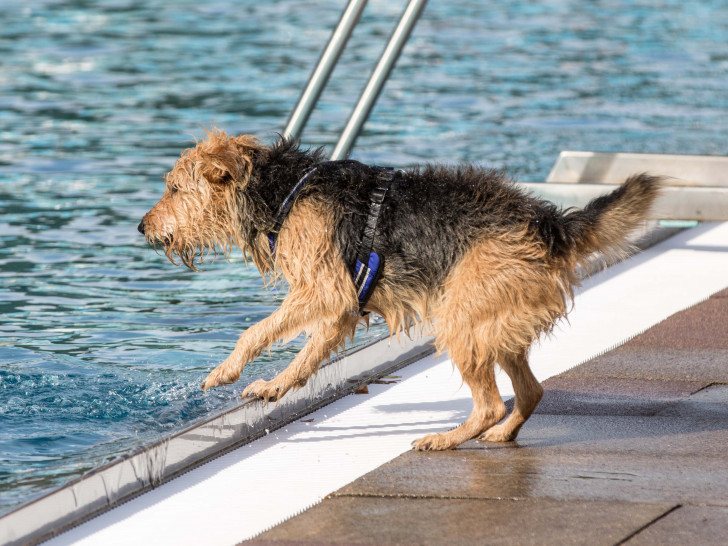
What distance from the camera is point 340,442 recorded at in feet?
17.5

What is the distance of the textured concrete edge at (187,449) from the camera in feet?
13.9

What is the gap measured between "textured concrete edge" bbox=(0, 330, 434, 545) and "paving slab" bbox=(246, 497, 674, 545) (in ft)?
2.38

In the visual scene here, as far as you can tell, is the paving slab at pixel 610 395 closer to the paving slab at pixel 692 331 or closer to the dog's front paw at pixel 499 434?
the dog's front paw at pixel 499 434

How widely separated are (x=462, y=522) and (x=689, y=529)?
79 centimetres

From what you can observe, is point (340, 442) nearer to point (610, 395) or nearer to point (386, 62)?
point (610, 395)

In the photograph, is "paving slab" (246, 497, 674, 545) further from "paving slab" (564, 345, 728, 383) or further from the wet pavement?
"paving slab" (564, 345, 728, 383)

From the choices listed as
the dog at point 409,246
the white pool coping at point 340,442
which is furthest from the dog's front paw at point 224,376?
the white pool coping at point 340,442

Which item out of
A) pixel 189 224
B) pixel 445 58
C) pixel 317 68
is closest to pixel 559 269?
pixel 189 224

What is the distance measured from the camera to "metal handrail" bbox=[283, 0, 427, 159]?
9.20 metres

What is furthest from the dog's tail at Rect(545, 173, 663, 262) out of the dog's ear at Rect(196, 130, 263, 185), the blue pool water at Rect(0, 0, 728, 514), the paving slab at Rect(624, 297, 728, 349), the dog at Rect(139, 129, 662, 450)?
the blue pool water at Rect(0, 0, 728, 514)

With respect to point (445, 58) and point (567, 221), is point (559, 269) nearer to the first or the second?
point (567, 221)

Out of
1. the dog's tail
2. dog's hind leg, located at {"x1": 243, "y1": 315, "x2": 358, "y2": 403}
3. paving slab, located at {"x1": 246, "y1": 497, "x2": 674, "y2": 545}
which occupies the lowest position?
paving slab, located at {"x1": 246, "y1": 497, "x2": 674, "y2": 545}

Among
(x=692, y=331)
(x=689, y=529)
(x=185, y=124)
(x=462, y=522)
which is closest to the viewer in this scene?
(x=689, y=529)

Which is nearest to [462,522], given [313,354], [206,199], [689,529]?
[689,529]
